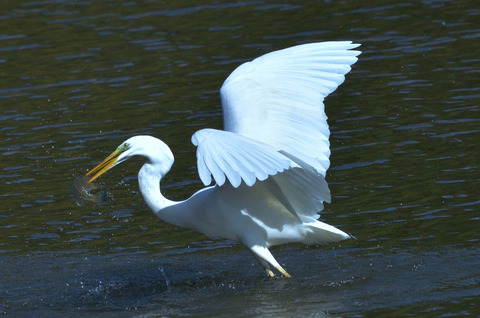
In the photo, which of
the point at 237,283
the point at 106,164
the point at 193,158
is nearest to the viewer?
the point at 106,164

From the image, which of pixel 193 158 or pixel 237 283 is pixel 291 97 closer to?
pixel 237 283

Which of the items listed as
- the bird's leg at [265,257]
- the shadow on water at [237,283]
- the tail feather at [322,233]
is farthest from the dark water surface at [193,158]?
the tail feather at [322,233]

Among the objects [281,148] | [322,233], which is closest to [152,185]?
[281,148]

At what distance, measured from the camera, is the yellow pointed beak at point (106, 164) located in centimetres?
845

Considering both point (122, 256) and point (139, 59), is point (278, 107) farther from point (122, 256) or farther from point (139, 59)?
point (139, 59)

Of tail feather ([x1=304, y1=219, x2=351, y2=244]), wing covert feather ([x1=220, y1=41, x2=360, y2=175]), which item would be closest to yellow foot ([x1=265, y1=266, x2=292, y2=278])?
tail feather ([x1=304, y1=219, x2=351, y2=244])

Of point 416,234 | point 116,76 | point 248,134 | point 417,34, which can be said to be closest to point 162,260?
point 248,134

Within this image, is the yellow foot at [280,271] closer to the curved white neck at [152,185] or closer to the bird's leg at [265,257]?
the bird's leg at [265,257]

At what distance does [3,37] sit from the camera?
18359 mm

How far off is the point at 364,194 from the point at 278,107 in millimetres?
2106

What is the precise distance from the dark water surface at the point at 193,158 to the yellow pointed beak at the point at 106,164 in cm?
109

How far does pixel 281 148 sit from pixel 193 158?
3.90 metres

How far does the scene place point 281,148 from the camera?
8031mm

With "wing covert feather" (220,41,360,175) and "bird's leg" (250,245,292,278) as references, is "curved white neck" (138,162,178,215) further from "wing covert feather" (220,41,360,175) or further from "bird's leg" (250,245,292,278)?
"bird's leg" (250,245,292,278)
